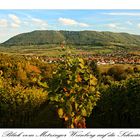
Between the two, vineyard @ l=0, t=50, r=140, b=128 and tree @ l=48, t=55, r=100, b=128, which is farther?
vineyard @ l=0, t=50, r=140, b=128

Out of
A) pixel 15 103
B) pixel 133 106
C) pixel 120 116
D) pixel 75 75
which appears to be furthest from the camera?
pixel 15 103

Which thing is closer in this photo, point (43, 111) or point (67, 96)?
point (67, 96)

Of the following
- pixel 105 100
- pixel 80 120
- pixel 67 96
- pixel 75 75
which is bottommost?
pixel 105 100

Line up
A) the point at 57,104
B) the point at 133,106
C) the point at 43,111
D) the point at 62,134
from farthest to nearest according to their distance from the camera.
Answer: the point at 43,111, the point at 133,106, the point at 57,104, the point at 62,134

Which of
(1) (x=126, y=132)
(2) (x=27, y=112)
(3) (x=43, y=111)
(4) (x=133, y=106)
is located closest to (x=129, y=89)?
(4) (x=133, y=106)

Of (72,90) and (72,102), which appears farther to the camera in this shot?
(72,102)

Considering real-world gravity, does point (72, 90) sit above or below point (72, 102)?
above

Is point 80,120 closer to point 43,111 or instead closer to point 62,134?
point 62,134

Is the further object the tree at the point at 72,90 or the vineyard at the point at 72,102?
the vineyard at the point at 72,102
